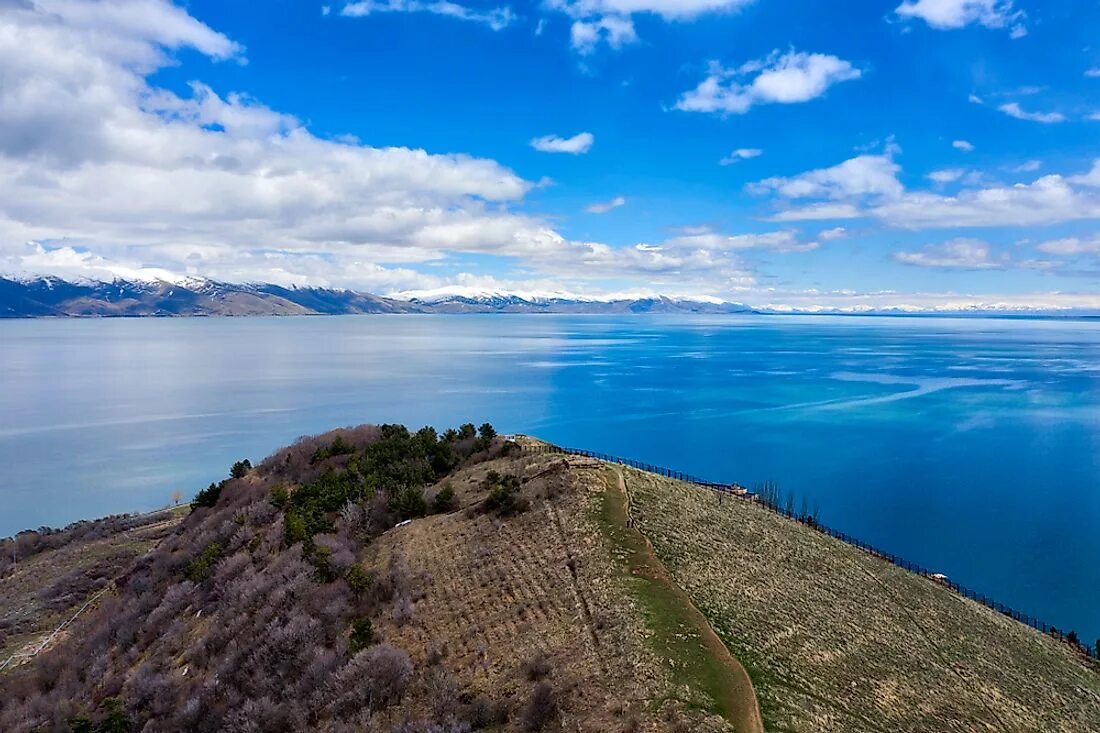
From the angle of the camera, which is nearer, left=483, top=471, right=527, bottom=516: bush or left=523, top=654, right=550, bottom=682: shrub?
left=523, top=654, right=550, bottom=682: shrub

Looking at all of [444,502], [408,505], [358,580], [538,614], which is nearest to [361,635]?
[358,580]

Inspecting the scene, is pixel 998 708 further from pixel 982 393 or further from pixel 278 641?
pixel 982 393

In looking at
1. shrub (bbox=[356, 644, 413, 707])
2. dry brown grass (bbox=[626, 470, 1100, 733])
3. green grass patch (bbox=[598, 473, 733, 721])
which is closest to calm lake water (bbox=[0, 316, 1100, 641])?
dry brown grass (bbox=[626, 470, 1100, 733])

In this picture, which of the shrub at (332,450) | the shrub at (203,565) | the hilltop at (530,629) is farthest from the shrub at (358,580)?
the shrub at (332,450)

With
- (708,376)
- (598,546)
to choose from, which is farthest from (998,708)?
(708,376)

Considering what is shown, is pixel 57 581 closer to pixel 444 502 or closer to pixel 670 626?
pixel 444 502

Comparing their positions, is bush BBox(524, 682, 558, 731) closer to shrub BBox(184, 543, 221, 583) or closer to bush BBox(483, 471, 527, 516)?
bush BBox(483, 471, 527, 516)

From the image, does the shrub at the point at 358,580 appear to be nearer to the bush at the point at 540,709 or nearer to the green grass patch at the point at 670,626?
the green grass patch at the point at 670,626
